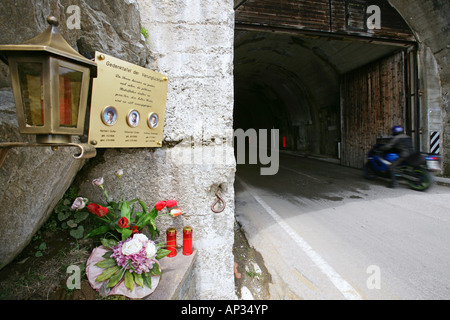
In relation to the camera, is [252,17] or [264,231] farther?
[252,17]

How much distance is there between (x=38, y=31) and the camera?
135 cm

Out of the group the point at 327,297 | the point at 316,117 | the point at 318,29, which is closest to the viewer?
the point at 327,297

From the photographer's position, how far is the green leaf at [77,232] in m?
1.89

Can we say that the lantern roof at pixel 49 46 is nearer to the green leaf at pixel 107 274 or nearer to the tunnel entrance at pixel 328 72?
the green leaf at pixel 107 274

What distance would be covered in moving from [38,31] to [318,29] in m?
7.81

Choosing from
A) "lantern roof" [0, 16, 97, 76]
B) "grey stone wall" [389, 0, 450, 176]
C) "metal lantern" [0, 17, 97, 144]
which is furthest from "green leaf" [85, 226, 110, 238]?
"grey stone wall" [389, 0, 450, 176]

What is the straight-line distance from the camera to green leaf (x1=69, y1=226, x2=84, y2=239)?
1885 mm

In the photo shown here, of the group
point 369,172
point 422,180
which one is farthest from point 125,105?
point 369,172

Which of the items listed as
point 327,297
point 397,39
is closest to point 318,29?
point 397,39

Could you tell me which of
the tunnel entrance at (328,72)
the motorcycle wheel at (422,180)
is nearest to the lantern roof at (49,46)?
the tunnel entrance at (328,72)

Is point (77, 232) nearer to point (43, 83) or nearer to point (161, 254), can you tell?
point (161, 254)

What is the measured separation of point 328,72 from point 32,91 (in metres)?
12.4

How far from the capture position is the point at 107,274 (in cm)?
160

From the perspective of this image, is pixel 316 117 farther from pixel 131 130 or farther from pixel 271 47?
pixel 131 130
